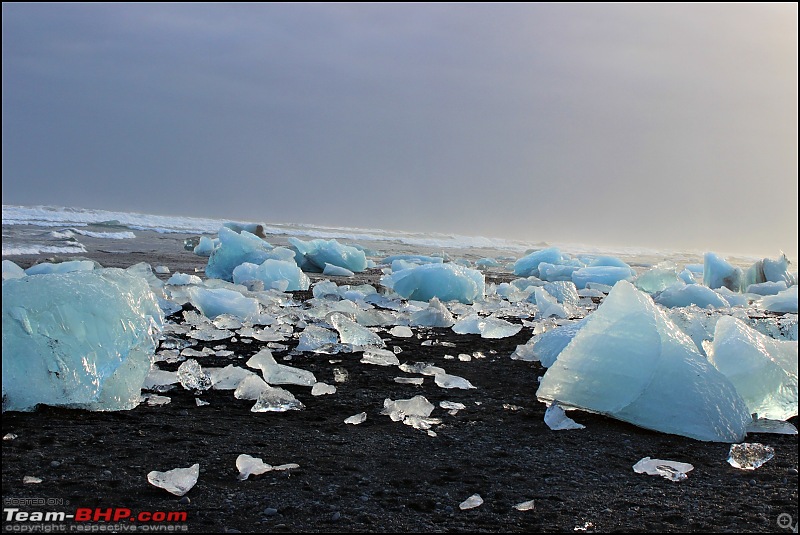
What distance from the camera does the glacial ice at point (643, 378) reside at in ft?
7.22

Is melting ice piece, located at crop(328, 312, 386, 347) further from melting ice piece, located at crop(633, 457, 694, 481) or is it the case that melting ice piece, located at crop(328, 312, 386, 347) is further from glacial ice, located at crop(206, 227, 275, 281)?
glacial ice, located at crop(206, 227, 275, 281)

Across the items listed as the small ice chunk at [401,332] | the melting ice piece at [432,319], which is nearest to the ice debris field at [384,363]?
the small ice chunk at [401,332]

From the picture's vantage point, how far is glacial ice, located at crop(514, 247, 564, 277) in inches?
436

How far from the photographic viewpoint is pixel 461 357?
336 centimetres

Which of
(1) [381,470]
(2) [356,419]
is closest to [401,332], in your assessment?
(2) [356,419]

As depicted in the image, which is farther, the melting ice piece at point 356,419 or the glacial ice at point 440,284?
the glacial ice at point 440,284

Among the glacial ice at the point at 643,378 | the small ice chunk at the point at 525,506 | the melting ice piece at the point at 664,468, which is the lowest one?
the small ice chunk at the point at 525,506

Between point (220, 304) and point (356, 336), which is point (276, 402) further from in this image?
point (220, 304)

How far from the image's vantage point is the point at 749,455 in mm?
1952

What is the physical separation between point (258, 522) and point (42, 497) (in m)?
0.54

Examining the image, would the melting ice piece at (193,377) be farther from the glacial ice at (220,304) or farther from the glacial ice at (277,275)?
the glacial ice at (277,275)

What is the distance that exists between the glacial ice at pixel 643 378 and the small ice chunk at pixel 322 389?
35.2 inches

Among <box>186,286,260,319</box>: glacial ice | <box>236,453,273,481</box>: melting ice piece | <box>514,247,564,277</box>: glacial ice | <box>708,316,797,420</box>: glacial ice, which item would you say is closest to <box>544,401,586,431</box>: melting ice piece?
<box>708,316,797,420</box>: glacial ice

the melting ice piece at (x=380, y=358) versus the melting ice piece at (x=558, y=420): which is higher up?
the melting ice piece at (x=558, y=420)
